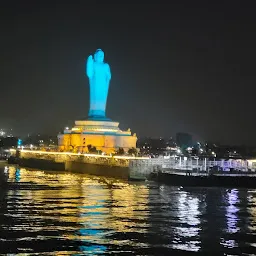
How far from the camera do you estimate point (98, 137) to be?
71.8 meters

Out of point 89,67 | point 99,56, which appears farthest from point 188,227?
point 89,67

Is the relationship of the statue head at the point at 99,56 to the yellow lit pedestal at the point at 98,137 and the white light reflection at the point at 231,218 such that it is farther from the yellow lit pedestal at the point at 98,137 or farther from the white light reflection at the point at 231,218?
the white light reflection at the point at 231,218

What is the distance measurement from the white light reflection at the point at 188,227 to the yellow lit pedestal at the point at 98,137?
41.1m

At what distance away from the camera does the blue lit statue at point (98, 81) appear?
253 feet

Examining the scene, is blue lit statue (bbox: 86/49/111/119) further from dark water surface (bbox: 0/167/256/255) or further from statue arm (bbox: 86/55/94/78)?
dark water surface (bbox: 0/167/256/255)

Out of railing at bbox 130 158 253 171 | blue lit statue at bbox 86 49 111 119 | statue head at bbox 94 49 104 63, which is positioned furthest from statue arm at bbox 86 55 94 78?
railing at bbox 130 158 253 171

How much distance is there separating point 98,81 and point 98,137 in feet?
28.7

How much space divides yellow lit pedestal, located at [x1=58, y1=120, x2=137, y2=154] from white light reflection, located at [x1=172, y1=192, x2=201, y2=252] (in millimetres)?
41133

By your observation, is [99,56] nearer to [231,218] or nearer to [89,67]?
[89,67]

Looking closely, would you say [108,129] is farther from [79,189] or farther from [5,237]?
[5,237]

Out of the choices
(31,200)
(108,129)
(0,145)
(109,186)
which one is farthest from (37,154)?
(31,200)

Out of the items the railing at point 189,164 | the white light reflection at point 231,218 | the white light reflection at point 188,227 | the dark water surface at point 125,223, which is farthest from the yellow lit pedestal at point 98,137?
the white light reflection at point 188,227

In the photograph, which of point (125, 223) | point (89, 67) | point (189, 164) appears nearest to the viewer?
point (125, 223)

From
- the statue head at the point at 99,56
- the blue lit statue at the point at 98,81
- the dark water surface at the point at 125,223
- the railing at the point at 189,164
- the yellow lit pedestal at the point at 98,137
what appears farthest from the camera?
the statue head at the point at 99,56
